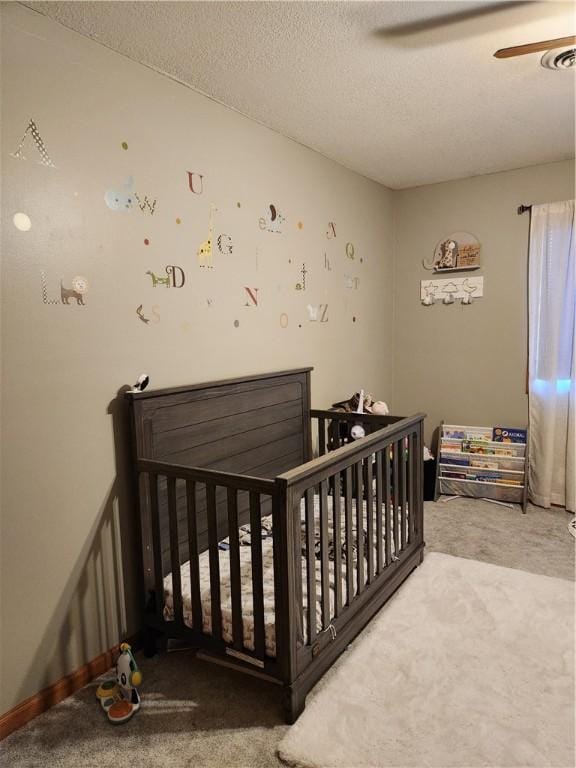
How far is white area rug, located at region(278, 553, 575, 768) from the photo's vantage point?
157cm

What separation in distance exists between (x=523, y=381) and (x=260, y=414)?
213 centimetres

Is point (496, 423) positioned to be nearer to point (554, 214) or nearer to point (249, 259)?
point (554, 214)

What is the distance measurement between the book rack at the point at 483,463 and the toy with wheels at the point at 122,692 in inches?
99.8

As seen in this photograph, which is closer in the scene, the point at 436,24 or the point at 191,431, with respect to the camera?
the point at 436,24

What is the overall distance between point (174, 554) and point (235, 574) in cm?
29

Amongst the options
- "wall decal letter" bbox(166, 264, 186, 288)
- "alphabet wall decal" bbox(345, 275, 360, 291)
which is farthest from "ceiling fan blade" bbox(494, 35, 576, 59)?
"alphabet wall decal" bbox(345, 275, 360, 291)

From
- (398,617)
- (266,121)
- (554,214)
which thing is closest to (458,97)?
(266,121)

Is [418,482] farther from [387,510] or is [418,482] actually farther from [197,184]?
[197,184]

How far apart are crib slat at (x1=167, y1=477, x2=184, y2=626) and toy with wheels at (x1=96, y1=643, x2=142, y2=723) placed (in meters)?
0.21

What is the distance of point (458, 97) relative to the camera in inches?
95.0

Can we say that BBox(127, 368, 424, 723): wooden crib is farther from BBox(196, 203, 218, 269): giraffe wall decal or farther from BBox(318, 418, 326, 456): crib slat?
BBox(196, 203, 218, 269): giraffe wall decal

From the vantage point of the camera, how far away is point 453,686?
1.84 m

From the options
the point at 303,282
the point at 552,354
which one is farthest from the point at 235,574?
the point at 552,354

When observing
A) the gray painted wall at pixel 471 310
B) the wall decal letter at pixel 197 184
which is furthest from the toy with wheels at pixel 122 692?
the gray painted wall at pixel 471 310
